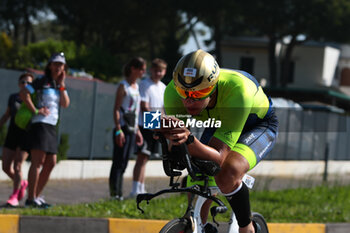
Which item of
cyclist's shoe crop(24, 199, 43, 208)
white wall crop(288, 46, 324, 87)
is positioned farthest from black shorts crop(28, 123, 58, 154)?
white wall crop(288, 46, 324, 87)

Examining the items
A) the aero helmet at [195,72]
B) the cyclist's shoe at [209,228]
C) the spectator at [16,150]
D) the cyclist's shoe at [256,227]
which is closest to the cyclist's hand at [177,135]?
the aero helmet at [195,72]

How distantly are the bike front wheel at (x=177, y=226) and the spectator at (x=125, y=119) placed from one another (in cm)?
424

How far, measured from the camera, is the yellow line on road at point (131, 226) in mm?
6805

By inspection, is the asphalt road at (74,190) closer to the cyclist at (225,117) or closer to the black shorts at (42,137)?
the black shorts at (42,137)

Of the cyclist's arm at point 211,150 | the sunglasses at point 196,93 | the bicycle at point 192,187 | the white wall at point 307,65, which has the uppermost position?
the sunglasses at point 196,93

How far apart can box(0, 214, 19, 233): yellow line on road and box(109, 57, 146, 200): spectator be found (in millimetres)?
2001

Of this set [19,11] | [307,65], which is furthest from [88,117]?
[307,65]

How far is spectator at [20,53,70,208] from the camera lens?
7602mm

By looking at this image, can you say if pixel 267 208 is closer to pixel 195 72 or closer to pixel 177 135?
pixel 195 72

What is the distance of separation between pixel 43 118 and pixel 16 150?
944mm

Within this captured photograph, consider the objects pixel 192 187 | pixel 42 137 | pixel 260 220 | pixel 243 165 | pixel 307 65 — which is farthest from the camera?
pixel 307 65

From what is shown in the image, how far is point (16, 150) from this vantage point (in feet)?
27.4

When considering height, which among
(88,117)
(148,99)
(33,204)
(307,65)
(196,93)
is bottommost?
(307,65)

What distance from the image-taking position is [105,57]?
25.8 metres
